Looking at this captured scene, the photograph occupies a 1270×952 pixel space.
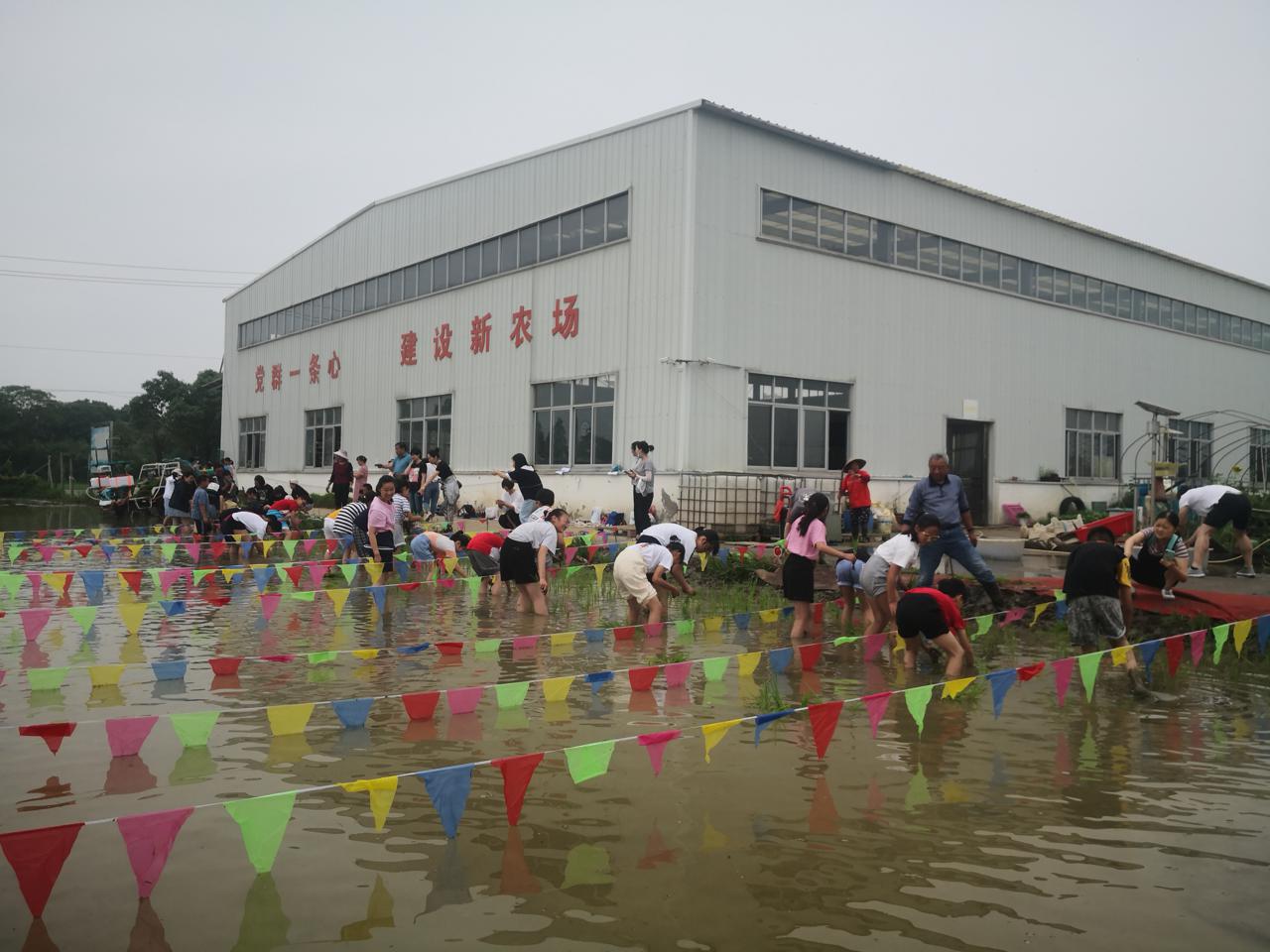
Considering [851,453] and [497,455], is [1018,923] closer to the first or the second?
[851,453]

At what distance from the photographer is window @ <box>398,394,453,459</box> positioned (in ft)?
78.3

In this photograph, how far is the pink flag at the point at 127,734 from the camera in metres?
5.09

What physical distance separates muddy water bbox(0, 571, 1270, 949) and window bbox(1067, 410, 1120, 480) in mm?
18005

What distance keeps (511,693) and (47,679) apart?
11.4ft

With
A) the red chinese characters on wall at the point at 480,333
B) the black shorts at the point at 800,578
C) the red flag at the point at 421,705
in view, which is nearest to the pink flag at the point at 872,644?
the black shorts at the point at 800,578

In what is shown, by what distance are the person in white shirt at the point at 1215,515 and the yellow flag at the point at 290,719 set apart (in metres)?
8.74

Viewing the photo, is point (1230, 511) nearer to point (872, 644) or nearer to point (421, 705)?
point (872, 644)

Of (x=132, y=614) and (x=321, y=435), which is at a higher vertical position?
Answer: (x=321, y=435)

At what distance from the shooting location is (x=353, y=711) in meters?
5.72

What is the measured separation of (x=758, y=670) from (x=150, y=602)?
23.9 ft

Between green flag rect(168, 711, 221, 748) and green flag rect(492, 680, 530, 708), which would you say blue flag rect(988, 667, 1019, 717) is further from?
green flag rect(168, 711, 221, 748)

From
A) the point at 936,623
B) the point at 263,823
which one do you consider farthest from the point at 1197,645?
the point at 263,823

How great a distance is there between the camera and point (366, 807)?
4.60 metres

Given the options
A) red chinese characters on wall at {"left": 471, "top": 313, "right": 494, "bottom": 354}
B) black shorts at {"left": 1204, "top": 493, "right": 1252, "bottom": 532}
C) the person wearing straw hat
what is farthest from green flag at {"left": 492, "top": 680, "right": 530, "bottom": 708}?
red chinese characters on wall at {"left": 471, "top": 313, "right": 494, "bottom": 354}
